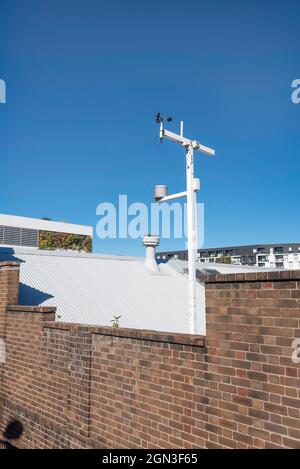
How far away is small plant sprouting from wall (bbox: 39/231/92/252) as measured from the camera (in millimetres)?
56978

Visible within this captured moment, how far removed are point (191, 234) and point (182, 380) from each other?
175 inches

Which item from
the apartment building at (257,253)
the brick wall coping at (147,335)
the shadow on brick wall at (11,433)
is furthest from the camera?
the apartment building at (257,253)

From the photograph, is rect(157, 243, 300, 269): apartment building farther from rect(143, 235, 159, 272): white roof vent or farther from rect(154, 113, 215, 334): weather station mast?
rect(154, 113, 215, 334): weather station mast

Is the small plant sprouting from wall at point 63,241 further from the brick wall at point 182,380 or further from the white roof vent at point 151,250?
the brick wall at point 182,380

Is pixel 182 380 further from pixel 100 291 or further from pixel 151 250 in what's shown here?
pixel 151 250

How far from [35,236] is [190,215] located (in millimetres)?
51430

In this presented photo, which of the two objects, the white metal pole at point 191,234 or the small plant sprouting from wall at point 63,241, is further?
the small plant sprouting from wall at point 63,241

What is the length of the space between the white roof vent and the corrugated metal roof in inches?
26.5

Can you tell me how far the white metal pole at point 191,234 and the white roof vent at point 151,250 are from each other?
884 cm

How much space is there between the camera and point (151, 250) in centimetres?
1794

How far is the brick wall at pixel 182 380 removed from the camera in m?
3.14

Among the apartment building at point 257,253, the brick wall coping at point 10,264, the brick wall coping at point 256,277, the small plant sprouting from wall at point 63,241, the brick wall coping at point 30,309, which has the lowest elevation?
the brick wall coping at point 30,309

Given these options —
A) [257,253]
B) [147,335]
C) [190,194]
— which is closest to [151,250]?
[190,194]

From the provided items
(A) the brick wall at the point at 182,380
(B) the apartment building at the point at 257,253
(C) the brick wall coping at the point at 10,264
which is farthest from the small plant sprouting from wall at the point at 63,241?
(A) the brick wall at the point at 182,380
